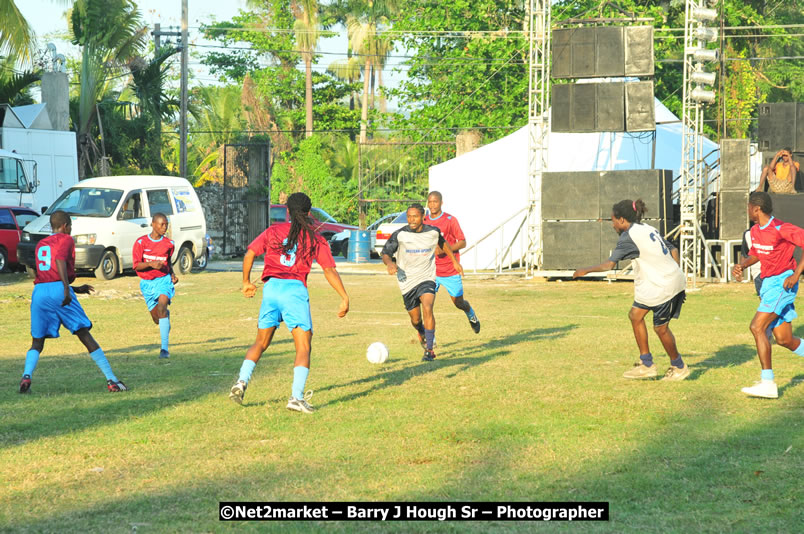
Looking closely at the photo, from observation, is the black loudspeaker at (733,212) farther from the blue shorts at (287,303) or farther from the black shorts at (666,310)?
the blue shorts at (287,303)

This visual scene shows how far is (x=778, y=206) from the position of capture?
22.5m

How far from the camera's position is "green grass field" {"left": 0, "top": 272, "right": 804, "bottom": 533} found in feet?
18.4

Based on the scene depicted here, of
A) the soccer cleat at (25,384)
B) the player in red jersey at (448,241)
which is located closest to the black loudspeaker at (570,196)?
the player in red jersey at (448,241)

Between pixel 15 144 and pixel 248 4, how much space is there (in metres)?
33.8

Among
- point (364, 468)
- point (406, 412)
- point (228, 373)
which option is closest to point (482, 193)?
point (228, 373)

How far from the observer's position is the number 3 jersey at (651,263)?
960 cm

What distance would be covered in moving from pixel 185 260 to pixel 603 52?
36.9 ft

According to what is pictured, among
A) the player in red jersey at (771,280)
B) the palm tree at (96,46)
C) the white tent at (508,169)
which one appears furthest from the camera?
the palm tree at (96,46)

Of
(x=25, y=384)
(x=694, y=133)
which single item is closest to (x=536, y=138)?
(x=694, y=133)

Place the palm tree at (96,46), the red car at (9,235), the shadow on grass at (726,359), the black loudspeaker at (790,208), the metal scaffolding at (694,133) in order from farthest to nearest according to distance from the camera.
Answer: the palm tree at (96,46) < the red car at (9,235) < the black loudspeaker at (790,208) < the metal scaffolding at (694,133) < the shadow on grass at (726,359)

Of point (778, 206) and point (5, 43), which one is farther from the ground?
point (5, 43)

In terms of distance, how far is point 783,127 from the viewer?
2394cm

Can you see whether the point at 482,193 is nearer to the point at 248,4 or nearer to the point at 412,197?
the point at 412,197

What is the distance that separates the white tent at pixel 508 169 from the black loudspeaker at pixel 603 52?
4.31 m
